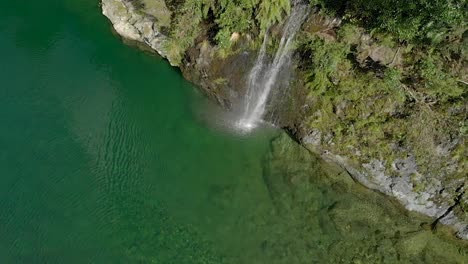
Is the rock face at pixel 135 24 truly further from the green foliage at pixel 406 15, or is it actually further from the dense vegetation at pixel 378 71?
the green foliage at pixel 406 15

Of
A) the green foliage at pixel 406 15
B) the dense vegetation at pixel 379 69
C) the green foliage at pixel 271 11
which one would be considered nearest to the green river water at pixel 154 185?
the dense vegetation at pixel 379 69

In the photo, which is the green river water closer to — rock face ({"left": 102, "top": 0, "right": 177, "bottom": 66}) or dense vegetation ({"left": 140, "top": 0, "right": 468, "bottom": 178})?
rock face ({"left": 102, "top": 0, "right": 177, "bottom": 66})

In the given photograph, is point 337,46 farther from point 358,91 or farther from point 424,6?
point 424,6

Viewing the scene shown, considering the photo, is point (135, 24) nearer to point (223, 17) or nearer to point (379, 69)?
point (223, 17)

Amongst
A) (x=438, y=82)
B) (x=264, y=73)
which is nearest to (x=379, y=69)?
(x=438, y=82)

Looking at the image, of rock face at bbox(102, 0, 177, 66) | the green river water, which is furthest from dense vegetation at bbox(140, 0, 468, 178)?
rock face at bbox(102, 0, 177, 66)
